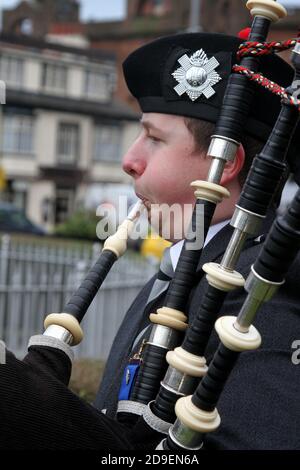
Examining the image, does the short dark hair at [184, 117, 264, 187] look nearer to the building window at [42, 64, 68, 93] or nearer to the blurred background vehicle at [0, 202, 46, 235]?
the blurred background vehicle at [0, 202, 46, 235]

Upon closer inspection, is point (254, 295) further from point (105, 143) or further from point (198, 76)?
point (105, 143)

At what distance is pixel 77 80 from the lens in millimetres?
39844

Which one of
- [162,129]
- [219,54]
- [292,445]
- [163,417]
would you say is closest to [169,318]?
[163,417]

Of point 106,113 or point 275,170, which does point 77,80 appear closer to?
point 106,113

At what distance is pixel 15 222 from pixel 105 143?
52.9 ft

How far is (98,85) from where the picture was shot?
40906mm

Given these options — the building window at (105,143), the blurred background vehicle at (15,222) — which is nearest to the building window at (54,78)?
the building window at (105,143)

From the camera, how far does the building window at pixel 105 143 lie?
40.9 meters

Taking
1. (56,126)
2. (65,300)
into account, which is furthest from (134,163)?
(56,126)

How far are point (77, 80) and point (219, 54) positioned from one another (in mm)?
39065

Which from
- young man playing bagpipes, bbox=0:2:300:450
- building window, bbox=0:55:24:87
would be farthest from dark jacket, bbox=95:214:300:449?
building window, bbox=0:55:24:87

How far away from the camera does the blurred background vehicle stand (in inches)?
984

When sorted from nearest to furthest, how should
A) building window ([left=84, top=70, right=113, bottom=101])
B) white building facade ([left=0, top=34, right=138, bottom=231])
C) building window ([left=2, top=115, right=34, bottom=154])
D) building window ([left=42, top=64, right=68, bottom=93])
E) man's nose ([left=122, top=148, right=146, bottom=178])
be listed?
1. man's nose ([left=122, top=148, right=146, bottom=178])
2. building window ([left=2, top=115, right=34, bottom=154])
3. white building facade ([left=0, top=34, right=138, bottom=231])
4. building window ([left=42, top=64, right=68, bottom=93])
5. building window ([left=84, top=70, right=113, bottom=101])

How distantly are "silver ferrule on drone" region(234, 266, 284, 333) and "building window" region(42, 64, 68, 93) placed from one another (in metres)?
39.0
